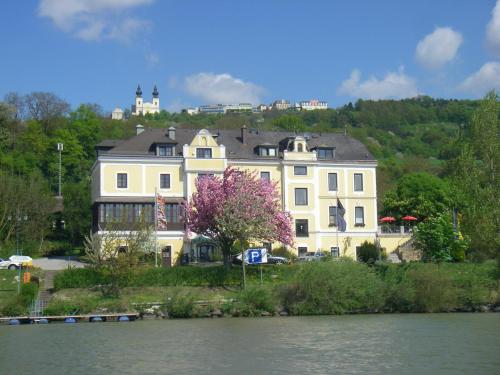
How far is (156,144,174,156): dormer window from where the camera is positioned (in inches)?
2581

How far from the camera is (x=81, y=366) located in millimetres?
27594

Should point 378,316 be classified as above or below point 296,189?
below

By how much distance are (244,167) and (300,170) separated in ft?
16.1

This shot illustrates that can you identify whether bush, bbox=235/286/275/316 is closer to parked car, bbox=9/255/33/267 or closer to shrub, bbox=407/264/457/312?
shrub, bbox=407/264/457/312

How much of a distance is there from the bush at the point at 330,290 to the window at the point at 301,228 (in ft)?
63.0

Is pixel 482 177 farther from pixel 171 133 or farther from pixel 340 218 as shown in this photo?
pixel 171 133

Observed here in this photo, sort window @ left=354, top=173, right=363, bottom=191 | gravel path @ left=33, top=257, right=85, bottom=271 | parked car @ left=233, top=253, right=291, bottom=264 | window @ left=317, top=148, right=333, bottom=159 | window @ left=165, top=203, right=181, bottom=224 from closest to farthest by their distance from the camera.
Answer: gravel path @ left=33, top=257, right=85, bottom=271, parked car @ left=233, top=253, right=291, bottom=264, window @ left=165, top=203, right=181, bottom=224, window @ left=354, top=173, right=363, bottom=191, window @ left=317, top=148, right=333, bottom=159

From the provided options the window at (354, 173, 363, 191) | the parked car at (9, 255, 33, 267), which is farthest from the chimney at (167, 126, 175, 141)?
the window at (354, 173, 363, 191)

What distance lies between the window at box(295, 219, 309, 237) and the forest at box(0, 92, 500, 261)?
33.1 feet

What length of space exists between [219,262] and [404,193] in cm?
2527

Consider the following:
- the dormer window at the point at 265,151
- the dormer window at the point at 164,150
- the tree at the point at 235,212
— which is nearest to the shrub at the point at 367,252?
the tree at the point at 235,212

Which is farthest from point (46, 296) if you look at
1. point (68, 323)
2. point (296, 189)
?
point (296, 189)

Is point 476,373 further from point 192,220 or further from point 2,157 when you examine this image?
point 2,157

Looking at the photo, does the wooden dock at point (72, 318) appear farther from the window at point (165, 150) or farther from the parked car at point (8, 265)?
the window at point (165, 150)
